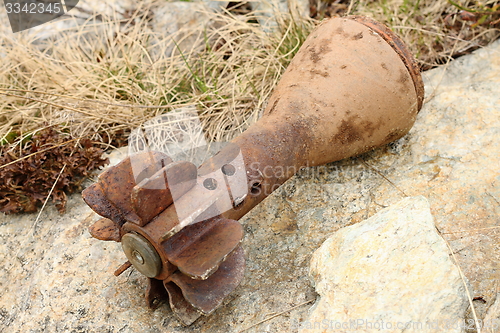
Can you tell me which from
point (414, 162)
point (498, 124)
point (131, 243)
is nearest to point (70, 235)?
point (131, 243)

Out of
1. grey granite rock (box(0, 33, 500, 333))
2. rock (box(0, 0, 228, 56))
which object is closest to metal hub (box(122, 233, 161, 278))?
grey granite rock (box(0, 33, 500, 333))

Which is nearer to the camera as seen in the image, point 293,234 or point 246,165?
point 246,165

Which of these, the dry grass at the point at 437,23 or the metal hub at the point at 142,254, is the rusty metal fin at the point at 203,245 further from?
the dry grass at the point at 437,23

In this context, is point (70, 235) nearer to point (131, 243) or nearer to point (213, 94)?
point (131, 243)

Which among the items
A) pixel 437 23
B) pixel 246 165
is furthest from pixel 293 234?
pixel 437 23

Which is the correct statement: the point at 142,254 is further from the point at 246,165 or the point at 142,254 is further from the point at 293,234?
the point at 293,234

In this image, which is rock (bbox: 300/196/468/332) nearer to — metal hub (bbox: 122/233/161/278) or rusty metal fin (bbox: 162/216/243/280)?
rusty metal fin (bbox: 162/216/243/280)
